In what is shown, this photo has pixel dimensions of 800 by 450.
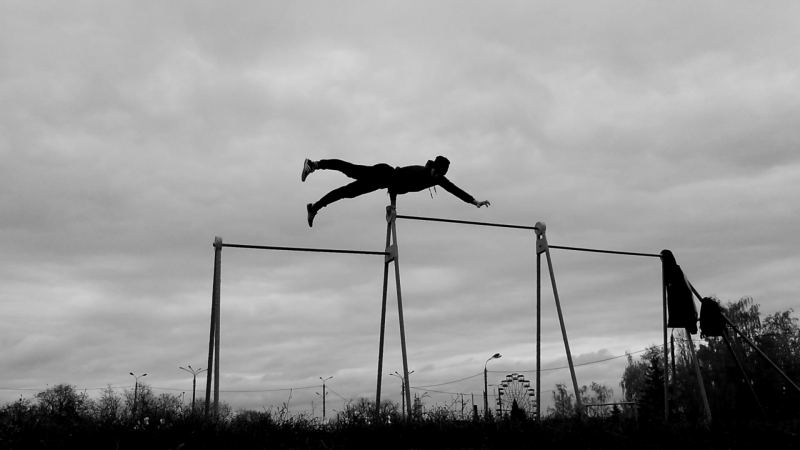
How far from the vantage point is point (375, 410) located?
7.98 metres

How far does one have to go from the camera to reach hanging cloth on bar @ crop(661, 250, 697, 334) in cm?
1055

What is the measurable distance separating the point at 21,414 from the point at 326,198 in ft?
14.4

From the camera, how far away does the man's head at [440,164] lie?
30.7ft

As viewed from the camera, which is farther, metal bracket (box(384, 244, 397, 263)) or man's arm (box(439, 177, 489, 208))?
man's arm (box(439, 177, 489, 208))

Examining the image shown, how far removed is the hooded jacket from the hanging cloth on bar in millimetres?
3714

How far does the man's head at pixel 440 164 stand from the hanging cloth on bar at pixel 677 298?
3786 millimetres

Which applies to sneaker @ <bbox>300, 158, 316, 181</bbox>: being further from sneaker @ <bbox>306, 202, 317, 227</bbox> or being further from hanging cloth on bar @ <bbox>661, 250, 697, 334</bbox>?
hanging cloth on bar @ <bbox>661, 250, 697, 334</bbox>

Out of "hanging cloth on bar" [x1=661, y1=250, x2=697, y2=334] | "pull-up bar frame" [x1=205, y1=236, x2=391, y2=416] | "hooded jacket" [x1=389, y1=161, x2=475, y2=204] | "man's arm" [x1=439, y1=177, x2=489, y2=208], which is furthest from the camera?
"hanging cloth on bar" [x1=661, y1=250, x2=697, y2=334]

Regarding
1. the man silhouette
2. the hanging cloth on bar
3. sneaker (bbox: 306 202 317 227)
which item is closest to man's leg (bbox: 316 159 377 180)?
the man silhouette

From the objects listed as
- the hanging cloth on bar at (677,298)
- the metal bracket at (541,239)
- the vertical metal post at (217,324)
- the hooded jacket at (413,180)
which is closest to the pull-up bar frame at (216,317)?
the vertical metal post at (217,324)

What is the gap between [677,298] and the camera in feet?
34.8

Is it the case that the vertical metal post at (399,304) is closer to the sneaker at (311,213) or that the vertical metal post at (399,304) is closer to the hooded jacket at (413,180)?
the hooded jacket at (413,180)

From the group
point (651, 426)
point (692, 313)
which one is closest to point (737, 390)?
point (692, 313)

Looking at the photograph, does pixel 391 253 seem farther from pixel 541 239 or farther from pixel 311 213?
pixel 541 239
